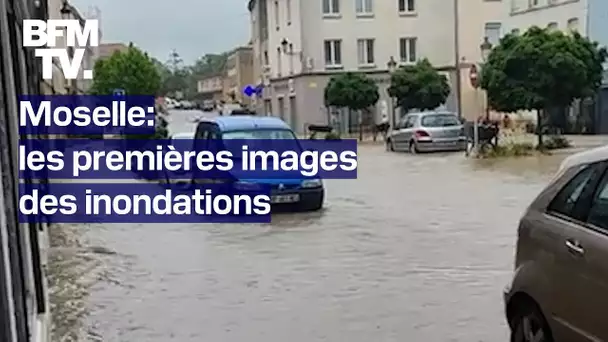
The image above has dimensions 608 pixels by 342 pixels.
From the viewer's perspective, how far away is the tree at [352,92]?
46812 mm

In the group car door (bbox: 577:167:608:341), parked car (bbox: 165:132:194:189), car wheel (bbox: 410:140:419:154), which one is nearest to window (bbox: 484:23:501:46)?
car wheel (bbox: 410:140:419:154)

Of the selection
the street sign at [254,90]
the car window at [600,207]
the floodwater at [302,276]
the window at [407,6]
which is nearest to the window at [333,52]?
the window at [407,6]

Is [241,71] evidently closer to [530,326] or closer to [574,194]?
[530,326]

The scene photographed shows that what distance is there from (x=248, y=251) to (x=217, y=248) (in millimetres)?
585

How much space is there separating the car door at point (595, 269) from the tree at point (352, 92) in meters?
41.8

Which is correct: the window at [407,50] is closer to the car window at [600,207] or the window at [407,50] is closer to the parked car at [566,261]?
the parked car at [566,261]

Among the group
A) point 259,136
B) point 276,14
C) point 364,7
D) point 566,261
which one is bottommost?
point 566,261

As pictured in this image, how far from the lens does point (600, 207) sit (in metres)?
5.11

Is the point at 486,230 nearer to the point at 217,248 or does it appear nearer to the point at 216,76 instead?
the point at 217,248

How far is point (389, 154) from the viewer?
34656 mm

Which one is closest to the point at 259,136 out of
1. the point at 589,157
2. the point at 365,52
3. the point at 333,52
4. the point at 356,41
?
the point at 589,157

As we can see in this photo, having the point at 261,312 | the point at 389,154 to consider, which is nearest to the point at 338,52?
the point at 389,154

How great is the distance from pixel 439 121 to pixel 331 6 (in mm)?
22520

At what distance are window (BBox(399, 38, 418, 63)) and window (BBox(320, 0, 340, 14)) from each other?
4.39m
